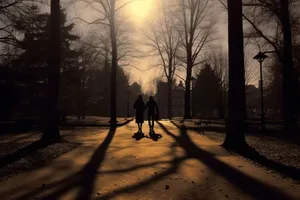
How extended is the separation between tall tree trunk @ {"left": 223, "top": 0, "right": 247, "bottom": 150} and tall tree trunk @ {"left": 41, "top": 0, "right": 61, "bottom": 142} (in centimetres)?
601

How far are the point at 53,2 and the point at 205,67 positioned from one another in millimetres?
52352

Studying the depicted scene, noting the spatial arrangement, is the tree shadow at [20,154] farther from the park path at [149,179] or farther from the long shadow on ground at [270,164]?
the long shadow on ground at [270,164]

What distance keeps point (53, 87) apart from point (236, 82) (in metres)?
6.44

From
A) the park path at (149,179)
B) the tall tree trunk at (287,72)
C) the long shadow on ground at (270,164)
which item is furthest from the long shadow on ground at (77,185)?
the tall tree trunk at (287,72)

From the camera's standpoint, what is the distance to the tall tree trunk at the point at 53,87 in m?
11.5

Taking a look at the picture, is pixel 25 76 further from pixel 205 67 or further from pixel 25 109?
pixel 205 67

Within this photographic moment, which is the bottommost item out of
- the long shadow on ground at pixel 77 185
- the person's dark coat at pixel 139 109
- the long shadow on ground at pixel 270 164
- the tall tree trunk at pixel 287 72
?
the long shadow on ground at pixel 77 185

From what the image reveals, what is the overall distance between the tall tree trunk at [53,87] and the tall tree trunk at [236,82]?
6.01 meters

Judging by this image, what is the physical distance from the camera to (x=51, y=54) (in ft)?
38.9

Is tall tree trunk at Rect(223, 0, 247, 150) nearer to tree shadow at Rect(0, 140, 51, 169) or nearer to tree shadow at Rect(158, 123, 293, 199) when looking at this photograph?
tree shadow at Rect(158, 123, 293, 199)

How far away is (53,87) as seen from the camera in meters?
11.7

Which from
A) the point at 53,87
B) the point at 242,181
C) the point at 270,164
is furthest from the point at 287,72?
the point at 242,181

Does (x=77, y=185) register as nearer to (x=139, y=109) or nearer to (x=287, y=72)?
(x=139, y=109)

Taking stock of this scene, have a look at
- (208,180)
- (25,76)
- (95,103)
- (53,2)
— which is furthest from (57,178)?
(95,103)
